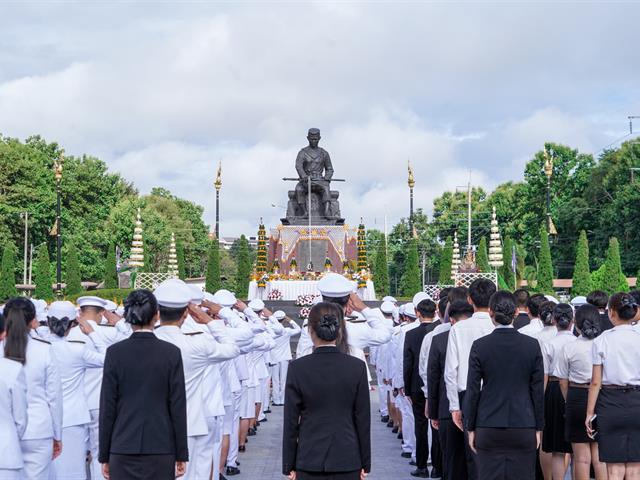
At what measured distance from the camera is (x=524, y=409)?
7.07 metres

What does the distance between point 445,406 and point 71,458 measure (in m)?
3.53

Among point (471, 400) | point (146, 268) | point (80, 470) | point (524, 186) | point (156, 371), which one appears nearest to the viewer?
point (156, 371)

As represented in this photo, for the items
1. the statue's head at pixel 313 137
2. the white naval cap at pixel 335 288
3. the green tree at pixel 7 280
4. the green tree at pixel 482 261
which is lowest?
the white naval cap at pixel 335 288

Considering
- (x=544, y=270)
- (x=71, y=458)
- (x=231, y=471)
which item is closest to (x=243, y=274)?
(x=544, y=270)

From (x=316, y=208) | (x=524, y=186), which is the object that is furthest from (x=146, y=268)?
(x=524, y=186)

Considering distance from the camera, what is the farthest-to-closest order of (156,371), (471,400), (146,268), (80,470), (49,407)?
(146,268) < (80,470) < (471,400) < (49,407) < (156,371)

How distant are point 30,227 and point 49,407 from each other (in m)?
56.7

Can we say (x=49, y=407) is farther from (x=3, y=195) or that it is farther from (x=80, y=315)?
(x=3, y=195)

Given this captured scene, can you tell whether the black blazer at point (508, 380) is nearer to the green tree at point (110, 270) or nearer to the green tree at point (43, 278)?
the green tree at point (43, 278)

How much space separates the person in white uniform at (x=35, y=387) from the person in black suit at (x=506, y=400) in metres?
3.15

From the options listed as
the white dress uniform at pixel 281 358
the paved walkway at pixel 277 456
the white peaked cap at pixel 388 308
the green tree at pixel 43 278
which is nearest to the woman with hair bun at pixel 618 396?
the paved walkway at pixel 277 456

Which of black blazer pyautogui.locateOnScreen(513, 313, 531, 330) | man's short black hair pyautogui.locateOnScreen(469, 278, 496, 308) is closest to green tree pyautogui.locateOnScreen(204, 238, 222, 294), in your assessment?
black blazer pyautogui.locateOnScreen(513, 313, 531, 330)

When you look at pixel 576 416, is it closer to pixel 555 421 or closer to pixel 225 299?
pixel 555 421

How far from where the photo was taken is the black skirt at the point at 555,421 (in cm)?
926
